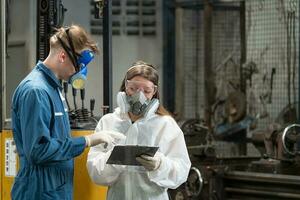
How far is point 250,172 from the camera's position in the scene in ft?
15.4

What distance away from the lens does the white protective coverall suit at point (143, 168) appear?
110 inches

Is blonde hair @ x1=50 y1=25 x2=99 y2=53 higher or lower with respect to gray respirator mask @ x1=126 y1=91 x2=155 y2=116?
higher

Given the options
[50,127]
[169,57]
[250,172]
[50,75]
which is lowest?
[250,172]

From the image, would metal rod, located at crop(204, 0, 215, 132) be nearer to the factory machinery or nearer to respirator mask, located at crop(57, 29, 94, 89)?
the factory machinery

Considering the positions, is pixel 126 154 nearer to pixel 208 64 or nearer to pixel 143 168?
pixel 143 168

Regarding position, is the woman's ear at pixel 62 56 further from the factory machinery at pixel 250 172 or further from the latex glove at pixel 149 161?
the factory machinery at pixel 250 172

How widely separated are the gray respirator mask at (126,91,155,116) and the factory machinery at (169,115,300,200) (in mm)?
1888

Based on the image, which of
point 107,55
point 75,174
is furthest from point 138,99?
point 107,55

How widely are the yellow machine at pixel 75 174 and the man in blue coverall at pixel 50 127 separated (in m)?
0.40

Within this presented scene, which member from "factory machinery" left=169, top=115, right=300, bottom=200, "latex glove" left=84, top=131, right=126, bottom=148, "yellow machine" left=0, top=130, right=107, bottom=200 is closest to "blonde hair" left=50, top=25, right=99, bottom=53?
"latex glove" left=84, top=131, right=126, bottom=148

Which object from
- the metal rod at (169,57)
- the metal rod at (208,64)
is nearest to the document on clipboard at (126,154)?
the metal rod at (208,64)

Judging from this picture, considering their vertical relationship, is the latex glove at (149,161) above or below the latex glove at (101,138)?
below

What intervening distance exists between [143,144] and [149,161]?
0.53 feet

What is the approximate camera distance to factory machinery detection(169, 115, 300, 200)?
14.8ft
